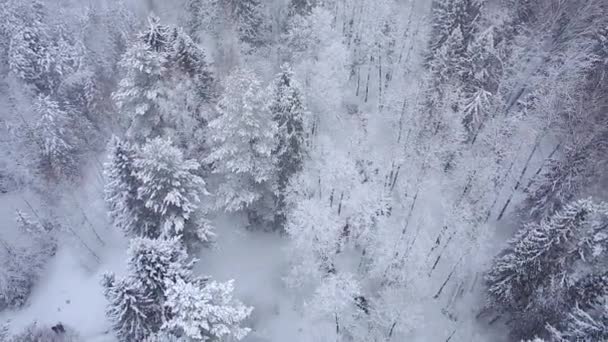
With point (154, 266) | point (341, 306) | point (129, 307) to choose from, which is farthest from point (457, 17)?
point (129, 307)

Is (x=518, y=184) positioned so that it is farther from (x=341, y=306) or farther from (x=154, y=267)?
(x=154, y=267)

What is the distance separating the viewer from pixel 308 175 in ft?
110

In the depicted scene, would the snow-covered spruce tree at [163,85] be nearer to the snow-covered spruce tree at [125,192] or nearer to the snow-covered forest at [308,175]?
the snow-covered forest at [308,175]

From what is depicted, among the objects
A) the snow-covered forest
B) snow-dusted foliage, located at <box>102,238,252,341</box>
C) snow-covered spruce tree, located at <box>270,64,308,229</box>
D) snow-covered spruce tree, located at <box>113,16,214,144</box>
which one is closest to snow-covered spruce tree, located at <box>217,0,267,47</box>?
the snow-covered forest

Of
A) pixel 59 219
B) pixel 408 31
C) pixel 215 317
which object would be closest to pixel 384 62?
pixel 408 31

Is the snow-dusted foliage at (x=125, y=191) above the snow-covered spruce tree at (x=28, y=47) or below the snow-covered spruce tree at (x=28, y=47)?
below

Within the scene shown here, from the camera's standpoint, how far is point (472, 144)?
35.4m

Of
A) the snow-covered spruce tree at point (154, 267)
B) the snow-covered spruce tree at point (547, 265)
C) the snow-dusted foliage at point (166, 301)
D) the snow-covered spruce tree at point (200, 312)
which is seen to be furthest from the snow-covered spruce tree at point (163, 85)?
the snow-covered spruce tree at point (547, 265)

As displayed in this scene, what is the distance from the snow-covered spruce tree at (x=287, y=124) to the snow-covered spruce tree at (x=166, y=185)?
239 inches

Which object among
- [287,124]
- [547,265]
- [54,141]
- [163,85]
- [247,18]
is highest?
[247,18]

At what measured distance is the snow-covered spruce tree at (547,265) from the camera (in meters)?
22.1

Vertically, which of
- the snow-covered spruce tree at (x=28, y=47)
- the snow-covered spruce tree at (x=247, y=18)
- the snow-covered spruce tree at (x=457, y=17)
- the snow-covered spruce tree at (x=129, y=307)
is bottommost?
the snow-covered spruce tree at (x=129, y=307)

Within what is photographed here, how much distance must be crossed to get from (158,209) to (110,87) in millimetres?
22579

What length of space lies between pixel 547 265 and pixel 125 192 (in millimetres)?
26930
